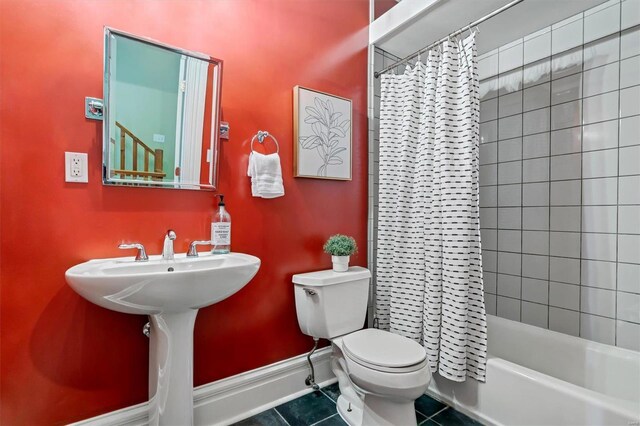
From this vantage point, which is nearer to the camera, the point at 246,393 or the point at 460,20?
the point at 246,393

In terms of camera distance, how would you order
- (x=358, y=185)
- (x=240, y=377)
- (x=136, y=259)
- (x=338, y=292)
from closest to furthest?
(x=136, y=259) < (x=240, y=377) < (x=338, y=292) < (x=358, y=185)

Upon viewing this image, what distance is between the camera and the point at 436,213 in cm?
158

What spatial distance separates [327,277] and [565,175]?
5.04 ft

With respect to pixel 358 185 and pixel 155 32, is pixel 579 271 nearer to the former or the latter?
pixel 358 185

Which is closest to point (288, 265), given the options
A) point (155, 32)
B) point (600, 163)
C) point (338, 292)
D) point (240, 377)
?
point (338, 292)

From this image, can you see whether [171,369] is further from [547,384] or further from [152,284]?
[547,384]

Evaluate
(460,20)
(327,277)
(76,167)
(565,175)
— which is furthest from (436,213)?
(76,167)

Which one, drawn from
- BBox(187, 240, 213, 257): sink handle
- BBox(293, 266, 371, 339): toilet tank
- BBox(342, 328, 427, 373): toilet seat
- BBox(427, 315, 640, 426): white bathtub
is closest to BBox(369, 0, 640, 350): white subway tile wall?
BBox(427, 315, 640, 426): white bathtub

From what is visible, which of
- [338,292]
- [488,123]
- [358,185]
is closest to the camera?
[338,292]

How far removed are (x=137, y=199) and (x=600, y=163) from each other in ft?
7.77

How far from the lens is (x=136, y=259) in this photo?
125 cm

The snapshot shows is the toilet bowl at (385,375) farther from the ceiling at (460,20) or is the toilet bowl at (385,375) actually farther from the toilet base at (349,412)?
the ceiling at (460,20)

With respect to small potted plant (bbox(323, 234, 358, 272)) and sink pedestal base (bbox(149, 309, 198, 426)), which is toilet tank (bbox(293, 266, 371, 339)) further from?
sink pedestal base (bbox(149, 309, 198, 426))

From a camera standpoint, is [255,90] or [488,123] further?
[488,123]
